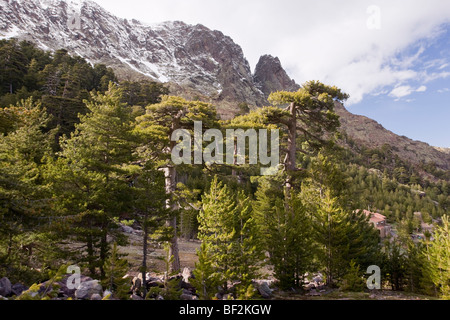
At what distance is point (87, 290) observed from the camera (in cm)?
889

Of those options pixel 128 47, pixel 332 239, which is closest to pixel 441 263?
pixel 332 239

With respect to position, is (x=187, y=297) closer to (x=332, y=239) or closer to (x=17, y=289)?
(x=17, y=289)

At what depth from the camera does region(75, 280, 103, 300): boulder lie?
862cm

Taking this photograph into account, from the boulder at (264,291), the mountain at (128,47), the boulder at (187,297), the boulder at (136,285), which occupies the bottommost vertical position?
the boulder at (264,291)

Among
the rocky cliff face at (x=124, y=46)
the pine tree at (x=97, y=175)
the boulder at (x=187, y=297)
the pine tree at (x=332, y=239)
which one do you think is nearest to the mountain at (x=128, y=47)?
the rocky cliff face at (x=124, y=46)

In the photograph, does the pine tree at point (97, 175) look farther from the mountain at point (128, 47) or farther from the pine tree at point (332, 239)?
the mountain at point (128, 47)

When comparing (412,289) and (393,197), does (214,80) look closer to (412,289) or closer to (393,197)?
(393,197)

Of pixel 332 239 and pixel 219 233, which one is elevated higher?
pixel 219 233

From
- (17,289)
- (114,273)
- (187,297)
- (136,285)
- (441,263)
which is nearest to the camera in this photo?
(17,289)

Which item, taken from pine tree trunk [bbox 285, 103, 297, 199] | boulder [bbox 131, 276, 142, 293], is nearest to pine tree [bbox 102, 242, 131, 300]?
boulder [bbox 131, 276, 142, 293]

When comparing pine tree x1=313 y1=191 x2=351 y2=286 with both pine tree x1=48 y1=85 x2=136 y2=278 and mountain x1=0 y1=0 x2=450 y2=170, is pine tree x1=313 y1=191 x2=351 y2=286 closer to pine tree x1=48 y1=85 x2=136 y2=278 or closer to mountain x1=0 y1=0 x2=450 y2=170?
pine tree x1=48 y1=85 x2=136 y2=278

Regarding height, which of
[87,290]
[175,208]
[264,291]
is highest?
[175,208]

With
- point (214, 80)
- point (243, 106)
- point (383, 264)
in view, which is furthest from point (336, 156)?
point (214, 80)

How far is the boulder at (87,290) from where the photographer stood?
8620mm
